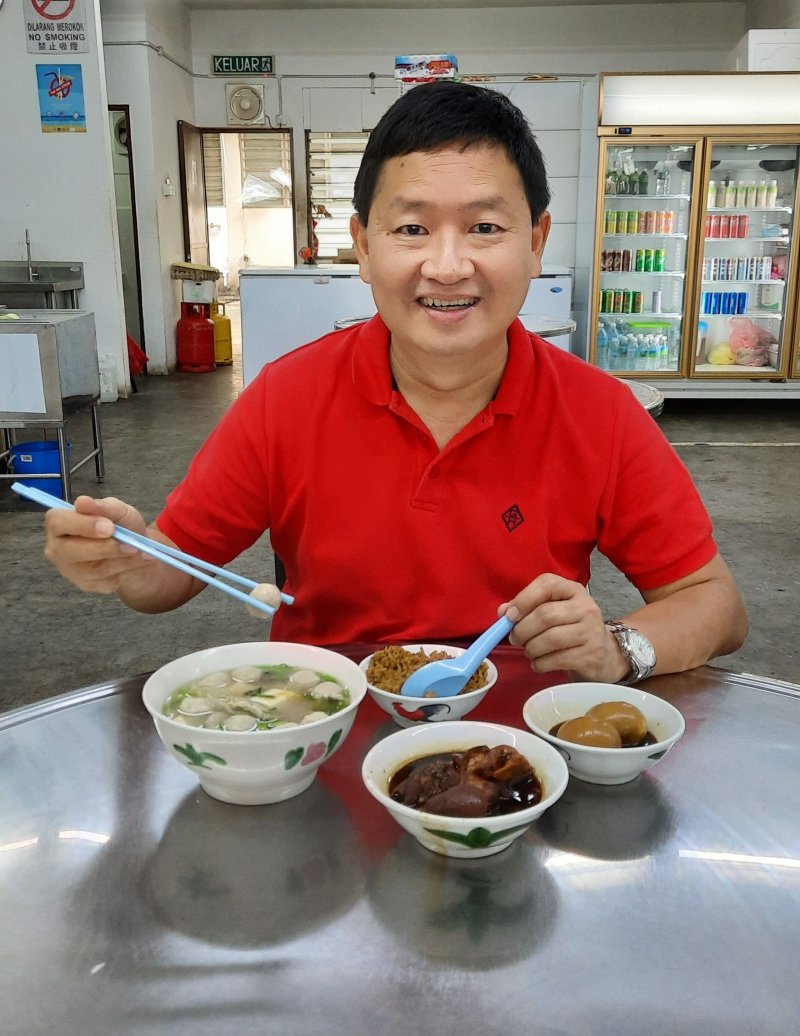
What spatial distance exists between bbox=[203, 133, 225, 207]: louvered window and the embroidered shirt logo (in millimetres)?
13320

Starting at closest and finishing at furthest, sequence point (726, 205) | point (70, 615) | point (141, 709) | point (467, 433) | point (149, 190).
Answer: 1. point (141, 709)
2. point (467, 433)
3. point (70, 615)
4. point (726, 205)
5. point (149, 190)

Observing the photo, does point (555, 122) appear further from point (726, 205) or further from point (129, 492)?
point (129, 492)

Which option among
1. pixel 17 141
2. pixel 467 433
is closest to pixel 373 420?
pixel 467 433

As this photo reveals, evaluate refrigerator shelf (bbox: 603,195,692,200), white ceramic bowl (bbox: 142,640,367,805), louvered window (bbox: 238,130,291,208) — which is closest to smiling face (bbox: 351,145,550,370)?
white ceramic bowl (bbox: 142,640,367,805)

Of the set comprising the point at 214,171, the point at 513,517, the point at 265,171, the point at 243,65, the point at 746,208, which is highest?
the point at 243,65

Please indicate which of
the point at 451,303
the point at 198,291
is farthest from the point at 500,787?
the point at 198,291

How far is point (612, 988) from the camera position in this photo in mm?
695

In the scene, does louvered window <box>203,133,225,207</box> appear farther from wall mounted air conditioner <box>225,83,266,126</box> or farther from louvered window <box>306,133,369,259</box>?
louvered window <box>306,133,369,259</box>

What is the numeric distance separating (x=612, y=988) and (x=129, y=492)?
15.7 feet

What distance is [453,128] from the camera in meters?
1.22

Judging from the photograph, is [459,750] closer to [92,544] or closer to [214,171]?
[92,544]

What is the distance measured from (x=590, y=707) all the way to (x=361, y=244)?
2.51ft

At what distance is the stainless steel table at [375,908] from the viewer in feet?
2.22

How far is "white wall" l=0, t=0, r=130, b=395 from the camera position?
7.09 m
